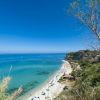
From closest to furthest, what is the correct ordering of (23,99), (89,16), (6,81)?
1. (6,81)
2. (89,16)
3. (23,99)

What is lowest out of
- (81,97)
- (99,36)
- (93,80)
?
(93,80)

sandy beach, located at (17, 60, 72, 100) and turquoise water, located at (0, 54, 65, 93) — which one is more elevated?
sandy beach, located at (17, 60, 72, 100)

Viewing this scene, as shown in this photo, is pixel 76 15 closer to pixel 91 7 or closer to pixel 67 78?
pixel 91 7

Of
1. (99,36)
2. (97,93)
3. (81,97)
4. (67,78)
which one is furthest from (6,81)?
(67,78)

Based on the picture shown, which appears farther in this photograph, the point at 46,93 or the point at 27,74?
the point at 27,74

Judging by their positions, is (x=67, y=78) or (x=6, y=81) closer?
(x=6, y=81)

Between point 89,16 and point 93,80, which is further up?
point 89,16

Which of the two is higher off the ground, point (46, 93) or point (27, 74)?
point (46, 93)

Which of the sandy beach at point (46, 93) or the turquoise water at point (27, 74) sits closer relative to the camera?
the sandy beach at point (46, 93)

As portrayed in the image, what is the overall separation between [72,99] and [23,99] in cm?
1445

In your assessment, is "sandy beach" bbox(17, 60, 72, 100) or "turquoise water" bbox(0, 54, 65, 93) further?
"turquoise water" bbox(0, 54, 65, 93)

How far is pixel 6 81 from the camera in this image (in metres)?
6.11

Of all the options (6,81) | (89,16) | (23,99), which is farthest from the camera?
(23,99)

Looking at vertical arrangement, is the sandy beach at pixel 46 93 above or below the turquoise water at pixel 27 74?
above
